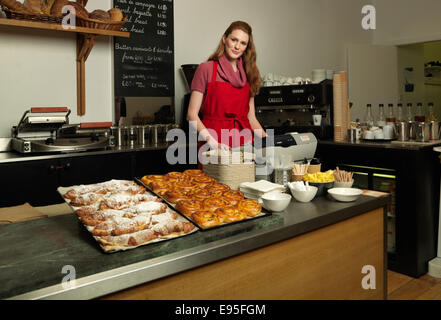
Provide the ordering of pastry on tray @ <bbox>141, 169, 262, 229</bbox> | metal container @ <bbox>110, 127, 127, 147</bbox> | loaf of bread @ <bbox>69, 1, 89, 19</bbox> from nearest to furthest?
pastry on tray @ <bbox>141, 169, 262, 229</bbox>
loaf of bread @ <bbox>69, 1, 89, 19</bbox>
metal container @ <bbox>110, 127, 127, 147</bbox>

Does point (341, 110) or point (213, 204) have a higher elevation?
point (341, 110)

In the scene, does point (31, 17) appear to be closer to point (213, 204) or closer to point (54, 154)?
point (54, 154)

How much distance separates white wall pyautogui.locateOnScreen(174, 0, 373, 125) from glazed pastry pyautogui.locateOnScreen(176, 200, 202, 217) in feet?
9.57

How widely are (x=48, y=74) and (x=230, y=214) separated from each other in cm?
271

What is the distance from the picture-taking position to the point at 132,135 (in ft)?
12.2

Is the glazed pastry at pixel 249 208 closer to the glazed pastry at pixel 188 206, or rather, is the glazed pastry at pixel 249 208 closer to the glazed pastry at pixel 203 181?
the glazed pastry at pixel 188 206

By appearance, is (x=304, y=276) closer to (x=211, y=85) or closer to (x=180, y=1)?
(x=211, y=85)

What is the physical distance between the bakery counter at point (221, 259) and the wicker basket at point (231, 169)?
0.25m

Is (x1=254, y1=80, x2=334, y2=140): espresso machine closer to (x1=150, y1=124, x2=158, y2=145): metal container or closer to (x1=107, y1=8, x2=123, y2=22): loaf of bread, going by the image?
(x1=150, y1=124, x2=158, y2=145): metal container

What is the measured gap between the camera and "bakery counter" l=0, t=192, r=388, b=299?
1.01 m

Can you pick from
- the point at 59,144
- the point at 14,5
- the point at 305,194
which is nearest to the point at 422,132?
the point at 305,194

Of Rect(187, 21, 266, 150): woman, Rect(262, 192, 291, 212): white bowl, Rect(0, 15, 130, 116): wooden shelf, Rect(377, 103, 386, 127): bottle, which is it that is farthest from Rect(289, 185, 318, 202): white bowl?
Rect(377, 103, 386, 127): bottle

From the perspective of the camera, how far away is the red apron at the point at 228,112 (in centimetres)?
278

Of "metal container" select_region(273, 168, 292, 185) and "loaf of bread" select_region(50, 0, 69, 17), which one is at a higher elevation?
"loaf of bread" select_region(50, 0, 69, 17)
